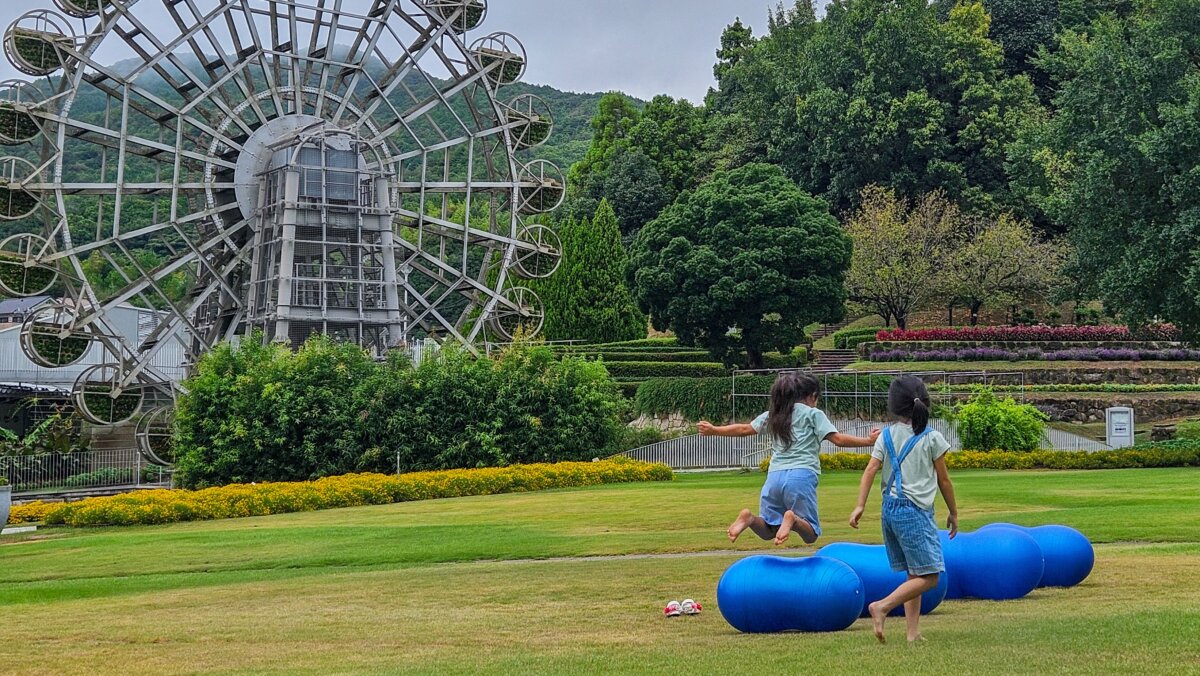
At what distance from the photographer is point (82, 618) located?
36.7ft

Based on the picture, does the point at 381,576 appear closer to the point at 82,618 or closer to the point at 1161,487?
the point at 82,618

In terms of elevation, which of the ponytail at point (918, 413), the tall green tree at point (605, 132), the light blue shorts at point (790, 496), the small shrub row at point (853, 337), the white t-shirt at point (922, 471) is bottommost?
the light blue shorts at point (790, 496)

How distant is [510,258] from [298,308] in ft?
27.7

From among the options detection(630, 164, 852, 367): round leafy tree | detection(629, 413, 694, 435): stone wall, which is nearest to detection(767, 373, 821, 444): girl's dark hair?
detection(629, 413, 694, 435): stone wall

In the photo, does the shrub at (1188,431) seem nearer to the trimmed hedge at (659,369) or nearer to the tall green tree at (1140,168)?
the tall green tree at (1140,168)

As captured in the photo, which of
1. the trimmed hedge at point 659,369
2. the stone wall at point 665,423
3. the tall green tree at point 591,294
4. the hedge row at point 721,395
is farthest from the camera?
the tall green tree at point 591,294

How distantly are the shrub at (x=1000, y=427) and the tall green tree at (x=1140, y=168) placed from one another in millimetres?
4675

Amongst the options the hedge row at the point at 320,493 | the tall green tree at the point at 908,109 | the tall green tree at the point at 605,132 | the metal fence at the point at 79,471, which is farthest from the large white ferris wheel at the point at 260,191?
the tall green tree at the point at 605,132

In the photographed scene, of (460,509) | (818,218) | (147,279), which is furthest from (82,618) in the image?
(818,218)

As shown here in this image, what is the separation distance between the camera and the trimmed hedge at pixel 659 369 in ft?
176

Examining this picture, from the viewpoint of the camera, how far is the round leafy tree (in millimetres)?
48062

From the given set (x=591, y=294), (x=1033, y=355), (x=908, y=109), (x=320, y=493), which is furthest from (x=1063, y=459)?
(x=591, y=294)

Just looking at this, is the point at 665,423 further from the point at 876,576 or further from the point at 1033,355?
the point at 876,576

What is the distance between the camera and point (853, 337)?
61.3m
